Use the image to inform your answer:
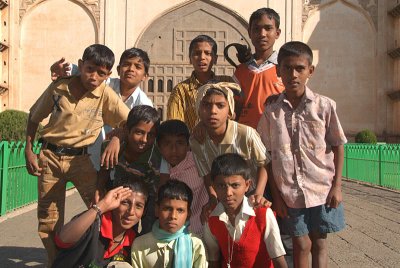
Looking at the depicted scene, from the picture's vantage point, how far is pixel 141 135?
2.95 meters

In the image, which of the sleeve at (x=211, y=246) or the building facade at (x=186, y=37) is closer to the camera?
the sleeve at (x=211, y=246)

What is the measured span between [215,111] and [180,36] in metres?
14.3

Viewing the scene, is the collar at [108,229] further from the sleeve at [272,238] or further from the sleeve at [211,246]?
the sleeve at [272,238]

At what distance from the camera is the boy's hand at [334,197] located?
9.07 ft

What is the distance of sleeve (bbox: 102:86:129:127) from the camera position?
3.08 metres

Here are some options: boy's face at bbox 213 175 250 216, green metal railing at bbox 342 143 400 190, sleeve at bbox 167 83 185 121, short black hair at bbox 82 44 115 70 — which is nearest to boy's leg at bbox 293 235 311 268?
boy's face at bbox 213 175 250 216

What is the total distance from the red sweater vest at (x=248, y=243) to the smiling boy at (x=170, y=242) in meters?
0.12

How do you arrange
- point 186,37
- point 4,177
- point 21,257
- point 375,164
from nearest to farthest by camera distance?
1. point 21,257
2. point 4,177
3. point 375,164
4. point 186,37

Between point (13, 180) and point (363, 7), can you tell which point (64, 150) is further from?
point (363, 7)

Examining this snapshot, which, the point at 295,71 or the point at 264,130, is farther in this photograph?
the point at 264,130

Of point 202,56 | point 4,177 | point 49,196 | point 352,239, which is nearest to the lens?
point 49,196

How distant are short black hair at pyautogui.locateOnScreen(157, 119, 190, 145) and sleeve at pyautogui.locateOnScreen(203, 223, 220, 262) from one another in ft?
1.92

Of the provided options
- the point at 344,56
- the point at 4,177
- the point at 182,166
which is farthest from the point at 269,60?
the point at 344,56

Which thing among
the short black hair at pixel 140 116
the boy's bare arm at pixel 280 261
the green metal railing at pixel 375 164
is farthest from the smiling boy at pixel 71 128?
the green metal railing at pixel 375 164
